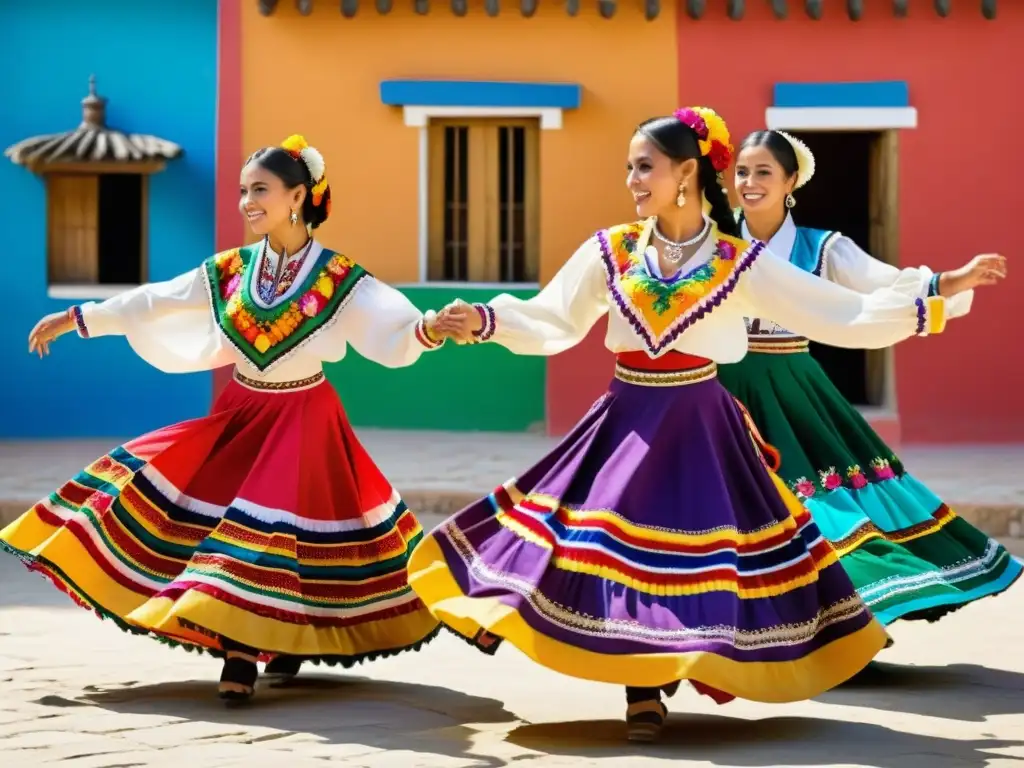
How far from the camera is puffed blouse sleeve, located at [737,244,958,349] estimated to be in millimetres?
5609

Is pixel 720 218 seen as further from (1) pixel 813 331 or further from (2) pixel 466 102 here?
(2) pixel 466 102

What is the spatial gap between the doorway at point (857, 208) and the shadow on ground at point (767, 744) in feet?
28.9

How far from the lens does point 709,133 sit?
5.72 meters

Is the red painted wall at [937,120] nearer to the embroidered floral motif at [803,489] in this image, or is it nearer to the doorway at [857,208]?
the doorway at [857,208]

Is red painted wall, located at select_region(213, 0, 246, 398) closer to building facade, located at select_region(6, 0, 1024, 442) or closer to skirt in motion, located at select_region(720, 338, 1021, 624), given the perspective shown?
building facade, located at select_region(6, 0, 1024, 442)

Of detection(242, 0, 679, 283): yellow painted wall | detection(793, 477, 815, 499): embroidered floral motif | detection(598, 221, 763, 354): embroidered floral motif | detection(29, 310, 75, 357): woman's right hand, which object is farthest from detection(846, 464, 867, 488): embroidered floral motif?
detection(242, 0, 679, 283): yellow painted wall

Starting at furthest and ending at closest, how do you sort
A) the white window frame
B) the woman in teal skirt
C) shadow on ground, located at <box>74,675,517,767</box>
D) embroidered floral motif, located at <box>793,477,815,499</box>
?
1. the white window frame
2. embroidered floral motif, located at <box>793,477,815,499</box>
3. the woman in teal skirt
4. shadow on ground, located at <box>74,675,517,767</box>

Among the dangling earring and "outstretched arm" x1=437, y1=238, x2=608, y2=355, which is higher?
the dangling earring

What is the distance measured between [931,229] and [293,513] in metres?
9.08

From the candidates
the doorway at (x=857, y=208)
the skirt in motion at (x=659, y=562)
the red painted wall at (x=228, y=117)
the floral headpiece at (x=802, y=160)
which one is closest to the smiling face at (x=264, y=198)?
the skirt in motion at (x=659, y=562)

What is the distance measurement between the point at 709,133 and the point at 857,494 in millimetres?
1439

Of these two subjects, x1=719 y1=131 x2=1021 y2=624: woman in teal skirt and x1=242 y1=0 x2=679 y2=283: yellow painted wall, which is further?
x1=242 y1=0 x2=679 y2=283: yellow painted wall

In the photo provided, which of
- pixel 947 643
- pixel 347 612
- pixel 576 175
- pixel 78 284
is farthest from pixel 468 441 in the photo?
pixel 347 612

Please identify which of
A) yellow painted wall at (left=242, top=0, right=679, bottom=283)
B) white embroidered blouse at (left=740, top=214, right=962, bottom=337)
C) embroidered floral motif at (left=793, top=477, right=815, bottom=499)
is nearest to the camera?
embroidered floral motif at (left=793, top=477, right=815, bottom=499)
